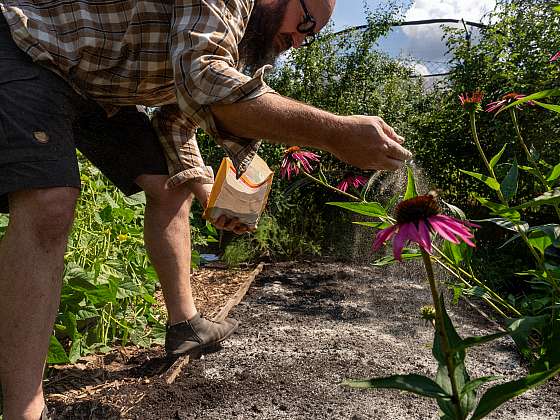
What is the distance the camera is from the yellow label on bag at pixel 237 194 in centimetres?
182

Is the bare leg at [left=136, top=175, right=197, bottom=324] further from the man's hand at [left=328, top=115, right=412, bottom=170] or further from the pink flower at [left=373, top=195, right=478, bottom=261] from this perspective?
the pink flower at [left=373, top=195, right=478, bottom=261]

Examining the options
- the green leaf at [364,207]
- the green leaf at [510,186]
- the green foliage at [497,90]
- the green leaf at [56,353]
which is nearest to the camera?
the green leaf at [364,207]

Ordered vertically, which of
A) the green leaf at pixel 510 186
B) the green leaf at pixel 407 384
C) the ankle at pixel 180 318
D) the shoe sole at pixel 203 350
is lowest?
the shoe sole at pixel 203 350

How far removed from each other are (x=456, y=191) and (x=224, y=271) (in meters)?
1.88

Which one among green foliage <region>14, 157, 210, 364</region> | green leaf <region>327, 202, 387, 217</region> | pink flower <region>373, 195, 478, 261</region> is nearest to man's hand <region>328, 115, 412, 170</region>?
green leaf <region>327, 202, 387, 217</region>

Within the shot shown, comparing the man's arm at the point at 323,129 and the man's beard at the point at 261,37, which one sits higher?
the man's beard at the point at 261,37

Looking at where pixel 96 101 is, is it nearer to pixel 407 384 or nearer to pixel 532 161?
pixel 532 161

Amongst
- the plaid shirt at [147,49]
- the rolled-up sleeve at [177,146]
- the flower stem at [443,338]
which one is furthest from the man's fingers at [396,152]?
the rolled-up sleeve at [177,146]

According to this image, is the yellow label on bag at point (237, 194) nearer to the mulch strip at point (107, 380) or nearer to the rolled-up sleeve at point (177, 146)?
the rolled-up sleeve at point (177, 146)

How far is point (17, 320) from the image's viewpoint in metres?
1.30

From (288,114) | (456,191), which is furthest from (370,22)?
(288,114)

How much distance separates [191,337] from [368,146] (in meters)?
1.12

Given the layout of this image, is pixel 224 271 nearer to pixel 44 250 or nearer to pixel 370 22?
pixel 44 250

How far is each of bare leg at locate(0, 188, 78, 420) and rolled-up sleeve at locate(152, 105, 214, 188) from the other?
0.66 metres
